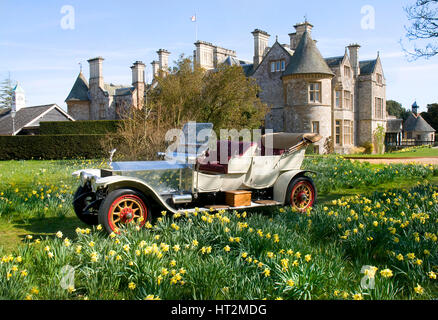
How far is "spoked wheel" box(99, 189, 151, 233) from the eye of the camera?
507 cm

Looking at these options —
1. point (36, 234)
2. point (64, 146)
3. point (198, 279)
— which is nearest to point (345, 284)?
point (198, 279)

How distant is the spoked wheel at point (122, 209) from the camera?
5074 mm

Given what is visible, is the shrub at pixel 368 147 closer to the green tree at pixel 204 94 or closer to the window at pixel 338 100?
the window at pixel 338 100

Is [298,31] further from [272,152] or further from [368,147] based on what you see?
[272,152]

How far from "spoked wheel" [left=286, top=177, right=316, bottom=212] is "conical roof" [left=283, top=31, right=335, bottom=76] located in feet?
72.5

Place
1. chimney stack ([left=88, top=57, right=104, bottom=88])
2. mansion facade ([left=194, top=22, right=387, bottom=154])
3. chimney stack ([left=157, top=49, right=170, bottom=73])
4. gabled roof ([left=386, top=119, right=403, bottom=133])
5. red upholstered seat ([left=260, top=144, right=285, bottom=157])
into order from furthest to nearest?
gabled roof ([left=386, top=119, right=403, bottom=133])
chimney stack ([left=157, top=49, right=170, bottom=73])
chimney stack ([left=88, top=57, right=104, bottom=88])
mansion facade ([left=194, top=22, right=387, bottom=154])
red upholstered seat ([left=260, top=144, right=285, bottom=157])

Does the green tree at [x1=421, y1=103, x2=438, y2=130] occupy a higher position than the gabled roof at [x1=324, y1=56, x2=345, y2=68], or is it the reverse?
the gabled roof at [x1=324, y1=56, x2=345, y2=68]

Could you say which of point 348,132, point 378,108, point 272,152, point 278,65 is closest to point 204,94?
point 272,152

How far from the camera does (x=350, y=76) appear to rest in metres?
33.8

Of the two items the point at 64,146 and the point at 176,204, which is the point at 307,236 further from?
the point at 64,146

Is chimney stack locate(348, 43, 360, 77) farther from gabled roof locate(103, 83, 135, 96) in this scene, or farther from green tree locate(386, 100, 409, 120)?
green tree locate(386, 100, 409, 120)

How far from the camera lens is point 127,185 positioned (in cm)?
548

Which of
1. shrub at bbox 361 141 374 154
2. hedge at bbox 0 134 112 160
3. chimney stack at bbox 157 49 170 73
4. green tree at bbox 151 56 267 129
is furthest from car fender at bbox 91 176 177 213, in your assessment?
chimney stack at bbox 157 49 170 73

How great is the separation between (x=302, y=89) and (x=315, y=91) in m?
1.08
